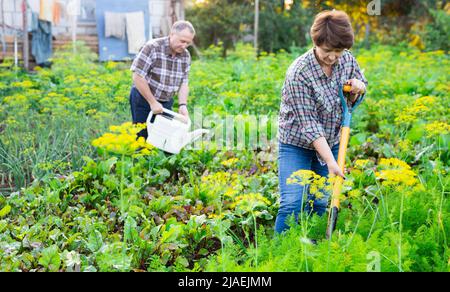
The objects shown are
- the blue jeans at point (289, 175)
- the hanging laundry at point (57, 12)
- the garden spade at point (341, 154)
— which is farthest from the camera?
the hanging laundry at point (57, 12)

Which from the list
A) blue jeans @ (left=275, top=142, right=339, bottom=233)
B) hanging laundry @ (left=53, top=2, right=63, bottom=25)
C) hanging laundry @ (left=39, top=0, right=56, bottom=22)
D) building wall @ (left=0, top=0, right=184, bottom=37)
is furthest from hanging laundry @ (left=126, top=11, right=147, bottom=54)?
blue jeans @ (left=275, top=142, right=339, bottom=233)

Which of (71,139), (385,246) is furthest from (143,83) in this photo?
(385,246)

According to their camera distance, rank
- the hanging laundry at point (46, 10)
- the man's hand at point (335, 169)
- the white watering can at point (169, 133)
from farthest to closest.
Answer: the hanging laundry at point (46, 10)
the white watering can at point (169, 133)
the man's hand at point (335, 169)

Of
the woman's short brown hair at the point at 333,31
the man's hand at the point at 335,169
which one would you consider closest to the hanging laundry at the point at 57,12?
the woman's short brown hair at the point at 333,31

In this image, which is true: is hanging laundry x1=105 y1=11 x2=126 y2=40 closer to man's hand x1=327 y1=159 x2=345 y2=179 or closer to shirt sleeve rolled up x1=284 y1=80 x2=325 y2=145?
shirt sleeve rolled up x1=284 y1=80 x2=325 y2=145

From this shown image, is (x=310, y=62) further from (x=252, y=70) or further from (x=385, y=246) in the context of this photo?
(x=252, y=70)

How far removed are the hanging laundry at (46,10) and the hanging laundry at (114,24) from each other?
1129mm

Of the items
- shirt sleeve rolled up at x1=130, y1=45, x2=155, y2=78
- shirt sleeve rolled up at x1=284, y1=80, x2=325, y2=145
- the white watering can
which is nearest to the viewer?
shirt sleeve rolled up at x1=284, y1=80, x2=325, y2=145

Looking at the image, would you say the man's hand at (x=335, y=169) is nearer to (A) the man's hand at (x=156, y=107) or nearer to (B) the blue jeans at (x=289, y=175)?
(B) the blue jeans at (x=289, y=175)

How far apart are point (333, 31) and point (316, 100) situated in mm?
375

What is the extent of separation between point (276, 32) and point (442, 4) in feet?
15.7

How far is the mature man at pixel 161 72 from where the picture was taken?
451cm

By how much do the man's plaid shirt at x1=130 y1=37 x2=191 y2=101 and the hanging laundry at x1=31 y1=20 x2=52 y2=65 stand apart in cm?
756

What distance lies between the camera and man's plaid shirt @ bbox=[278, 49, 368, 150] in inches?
112
